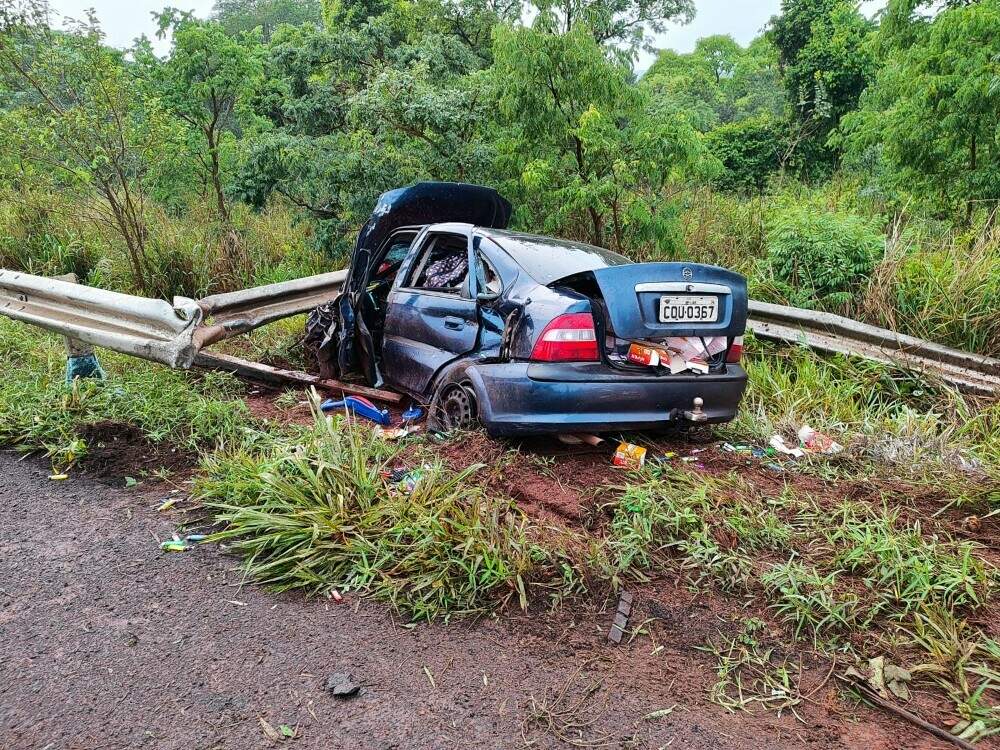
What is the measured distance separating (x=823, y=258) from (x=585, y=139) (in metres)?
2.62

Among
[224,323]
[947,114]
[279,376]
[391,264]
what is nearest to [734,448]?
[391,264]

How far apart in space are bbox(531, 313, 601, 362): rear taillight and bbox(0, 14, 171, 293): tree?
6.09 m

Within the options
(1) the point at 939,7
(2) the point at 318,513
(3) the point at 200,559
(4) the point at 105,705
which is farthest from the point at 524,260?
(1) the point at 939,7

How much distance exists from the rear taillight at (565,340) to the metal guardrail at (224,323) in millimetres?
2436

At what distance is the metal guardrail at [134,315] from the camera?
5.07 metres

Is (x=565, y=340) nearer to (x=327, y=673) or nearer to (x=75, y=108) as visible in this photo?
(x=327, y=673)

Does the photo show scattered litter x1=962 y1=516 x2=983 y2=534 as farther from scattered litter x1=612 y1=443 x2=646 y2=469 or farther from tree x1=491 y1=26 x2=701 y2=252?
tree x1=491 y1=26 x2=701 y2=252

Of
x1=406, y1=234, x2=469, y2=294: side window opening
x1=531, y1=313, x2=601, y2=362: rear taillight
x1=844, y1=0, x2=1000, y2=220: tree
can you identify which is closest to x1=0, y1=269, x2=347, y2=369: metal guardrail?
x1=406, y1=234, x2=469, y2=294: side window opening

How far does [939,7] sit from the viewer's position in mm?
8820

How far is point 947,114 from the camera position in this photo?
26.4 ft

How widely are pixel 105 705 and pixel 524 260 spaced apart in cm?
345

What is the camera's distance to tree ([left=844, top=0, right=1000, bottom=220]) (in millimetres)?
7645

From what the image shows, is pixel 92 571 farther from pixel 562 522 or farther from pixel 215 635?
pixel 562 522

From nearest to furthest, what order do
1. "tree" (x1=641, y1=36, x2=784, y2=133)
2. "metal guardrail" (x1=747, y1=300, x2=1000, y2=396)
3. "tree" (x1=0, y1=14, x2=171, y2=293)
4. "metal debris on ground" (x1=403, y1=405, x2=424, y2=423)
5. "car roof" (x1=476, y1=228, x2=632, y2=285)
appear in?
"car roof" (x1=476, y1=228, x2=632, y2=285), "metal debris on ground" (x1=403, y1=405, x2=424, y2=423), "metal guardrail" (x1=747, y1=300, x2=1000, y2=396), "tree" (x1=0, y1=14, x2=171, y2=293), "tree" (x1=641, y1=36, x2=784, y2=133)
